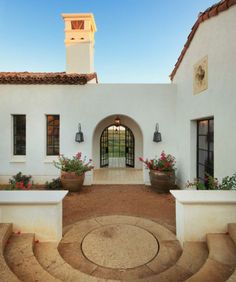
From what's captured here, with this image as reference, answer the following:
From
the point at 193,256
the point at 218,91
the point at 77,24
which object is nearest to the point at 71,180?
the point at 193,256

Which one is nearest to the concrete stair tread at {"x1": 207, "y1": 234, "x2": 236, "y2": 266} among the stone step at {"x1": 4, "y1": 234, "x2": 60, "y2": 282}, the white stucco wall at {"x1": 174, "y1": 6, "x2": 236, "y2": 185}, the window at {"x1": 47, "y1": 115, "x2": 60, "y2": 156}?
the white stucco wall at {"x1": 174, "y1": 6, "x2": 236, "y2": 185}

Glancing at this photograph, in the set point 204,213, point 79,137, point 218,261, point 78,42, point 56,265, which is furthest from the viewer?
point 78,42

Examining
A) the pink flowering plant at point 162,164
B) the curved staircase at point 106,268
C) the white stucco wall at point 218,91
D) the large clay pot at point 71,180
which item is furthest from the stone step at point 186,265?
the large clay pot at point 71,180

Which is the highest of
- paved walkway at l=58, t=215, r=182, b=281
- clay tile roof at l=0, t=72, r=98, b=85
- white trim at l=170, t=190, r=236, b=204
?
clay tile roof at l=0, t=72, r=98, b=85

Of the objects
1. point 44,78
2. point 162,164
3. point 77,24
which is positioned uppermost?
point 77,24

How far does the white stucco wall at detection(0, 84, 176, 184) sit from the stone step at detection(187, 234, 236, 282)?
448cm

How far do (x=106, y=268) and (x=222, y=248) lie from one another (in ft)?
5.70

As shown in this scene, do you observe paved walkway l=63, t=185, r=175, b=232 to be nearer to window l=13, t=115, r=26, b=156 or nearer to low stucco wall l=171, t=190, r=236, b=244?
low stucco wall l=171, t=190, r=236, b=244

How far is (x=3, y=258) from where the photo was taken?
6.95 feet

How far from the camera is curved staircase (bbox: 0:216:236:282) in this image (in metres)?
2.07

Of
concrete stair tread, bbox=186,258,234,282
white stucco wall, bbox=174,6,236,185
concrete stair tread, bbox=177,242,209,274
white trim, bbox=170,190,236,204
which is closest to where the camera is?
concrete stair tread, bbox=186,258,234,282

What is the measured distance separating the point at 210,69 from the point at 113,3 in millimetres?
8899

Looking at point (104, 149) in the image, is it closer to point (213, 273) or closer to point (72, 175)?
point (72, 175)

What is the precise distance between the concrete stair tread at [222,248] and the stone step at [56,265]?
1538 millimetres
